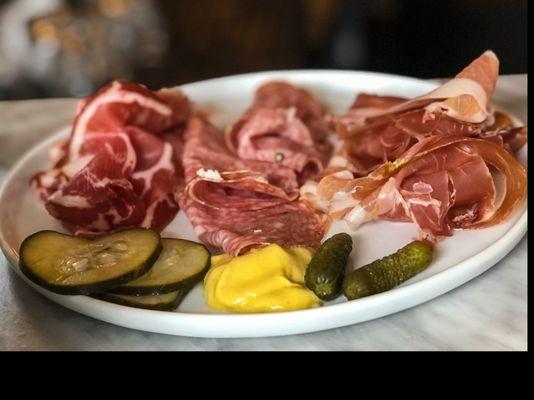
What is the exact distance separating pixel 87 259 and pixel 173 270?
14 centimetres

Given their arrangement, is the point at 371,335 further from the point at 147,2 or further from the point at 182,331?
the point at 147,2

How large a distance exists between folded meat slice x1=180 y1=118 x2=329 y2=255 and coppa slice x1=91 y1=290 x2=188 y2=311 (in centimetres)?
15

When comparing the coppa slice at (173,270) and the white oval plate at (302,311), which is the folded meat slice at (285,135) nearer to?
the white oval plate at (302,311)

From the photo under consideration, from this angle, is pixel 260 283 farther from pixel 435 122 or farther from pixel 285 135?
pixel 285 135

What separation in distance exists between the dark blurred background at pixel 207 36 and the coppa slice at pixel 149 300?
231 cm

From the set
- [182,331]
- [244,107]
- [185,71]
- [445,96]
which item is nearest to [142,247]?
[182,331]

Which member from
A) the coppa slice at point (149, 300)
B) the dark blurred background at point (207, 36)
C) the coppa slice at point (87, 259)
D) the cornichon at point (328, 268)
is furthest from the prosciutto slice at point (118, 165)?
the dark blurred background at point (207, 36)

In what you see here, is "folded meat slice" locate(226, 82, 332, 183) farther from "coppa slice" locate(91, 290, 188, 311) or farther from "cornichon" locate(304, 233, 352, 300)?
"coppa slice" locate(91, 290, 188, 311)

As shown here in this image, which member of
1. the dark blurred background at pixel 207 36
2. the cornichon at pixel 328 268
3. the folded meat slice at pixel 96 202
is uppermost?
the cornichon at pixel 328 268

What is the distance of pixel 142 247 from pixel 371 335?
0.41 m

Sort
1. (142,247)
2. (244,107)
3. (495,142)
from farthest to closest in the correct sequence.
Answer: (244,107)
(495,142)
(142,247)

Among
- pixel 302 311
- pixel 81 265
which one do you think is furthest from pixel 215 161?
pixel 302 311

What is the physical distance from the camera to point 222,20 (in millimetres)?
3734

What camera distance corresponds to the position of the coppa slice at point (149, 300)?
1187 millimetres
